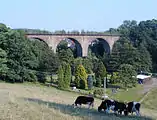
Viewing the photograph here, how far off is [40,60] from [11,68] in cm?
870

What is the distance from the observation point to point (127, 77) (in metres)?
54.0

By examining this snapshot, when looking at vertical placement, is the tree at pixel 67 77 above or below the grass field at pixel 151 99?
above

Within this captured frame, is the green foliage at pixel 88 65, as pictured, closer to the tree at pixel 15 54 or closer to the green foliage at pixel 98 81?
the green foliage at pixel 98 81

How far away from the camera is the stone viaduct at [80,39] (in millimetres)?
75375

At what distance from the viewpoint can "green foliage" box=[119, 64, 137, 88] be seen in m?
53.2

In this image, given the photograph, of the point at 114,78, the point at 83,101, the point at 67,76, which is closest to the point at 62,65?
the point at 67,76

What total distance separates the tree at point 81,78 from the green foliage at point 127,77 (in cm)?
557

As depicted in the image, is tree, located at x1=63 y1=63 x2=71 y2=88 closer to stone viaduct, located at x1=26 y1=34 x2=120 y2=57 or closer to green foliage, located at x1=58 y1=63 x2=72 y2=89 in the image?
green foliage, located at x1=58 y1=63 x2=72 y2=89

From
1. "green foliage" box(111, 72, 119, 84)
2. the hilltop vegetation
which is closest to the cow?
the hilltop vegetation

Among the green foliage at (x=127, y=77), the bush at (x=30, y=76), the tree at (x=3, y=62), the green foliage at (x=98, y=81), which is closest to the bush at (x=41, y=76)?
the bush at (x=30, y=76)

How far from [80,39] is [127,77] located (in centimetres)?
2904

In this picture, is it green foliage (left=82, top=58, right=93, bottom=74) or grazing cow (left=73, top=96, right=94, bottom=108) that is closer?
grazing cow (left=73, top=96, right=94, bottom=108)

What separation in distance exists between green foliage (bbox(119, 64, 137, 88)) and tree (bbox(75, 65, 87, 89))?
5.57 meters

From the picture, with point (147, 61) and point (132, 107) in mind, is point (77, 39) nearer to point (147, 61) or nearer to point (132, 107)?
point (147, 61)
